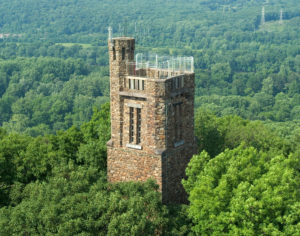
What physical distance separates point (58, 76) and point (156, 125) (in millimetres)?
158605

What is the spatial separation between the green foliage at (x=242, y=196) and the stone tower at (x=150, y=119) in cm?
246

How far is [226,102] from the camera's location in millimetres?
149625

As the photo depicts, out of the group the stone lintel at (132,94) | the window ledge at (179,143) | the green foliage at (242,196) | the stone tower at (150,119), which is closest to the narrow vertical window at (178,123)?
the stone tower at (150,119)

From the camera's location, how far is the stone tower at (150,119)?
35341mm

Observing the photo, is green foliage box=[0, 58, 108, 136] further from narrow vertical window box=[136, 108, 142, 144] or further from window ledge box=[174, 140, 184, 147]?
window ledge box=[174, 140, 184, 147]

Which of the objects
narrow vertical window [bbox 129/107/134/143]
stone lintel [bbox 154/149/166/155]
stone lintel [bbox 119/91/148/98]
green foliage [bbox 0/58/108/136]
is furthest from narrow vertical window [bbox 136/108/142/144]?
green foliage [bbox 0/58/108/136]

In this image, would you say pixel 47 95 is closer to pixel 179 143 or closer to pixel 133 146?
pixel 133 146

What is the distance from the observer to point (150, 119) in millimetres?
35438

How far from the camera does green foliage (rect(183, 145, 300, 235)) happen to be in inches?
1176

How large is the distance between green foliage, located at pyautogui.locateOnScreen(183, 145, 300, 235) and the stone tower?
2458mm

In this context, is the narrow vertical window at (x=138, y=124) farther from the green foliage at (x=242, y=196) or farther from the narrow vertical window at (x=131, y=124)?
the green foliage at (x=242, y=196)

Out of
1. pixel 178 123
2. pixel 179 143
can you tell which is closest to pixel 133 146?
pixel 179 143

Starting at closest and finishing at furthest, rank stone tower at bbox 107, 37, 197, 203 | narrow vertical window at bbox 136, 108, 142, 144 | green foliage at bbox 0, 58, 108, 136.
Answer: stone tower at bbox 107, 37, 197, 203 → narrow vertical window at bbox 136, 108, 142, 144 → green foliage at bbox 0, 58, 108, 136

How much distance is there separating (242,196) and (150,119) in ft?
27.6
